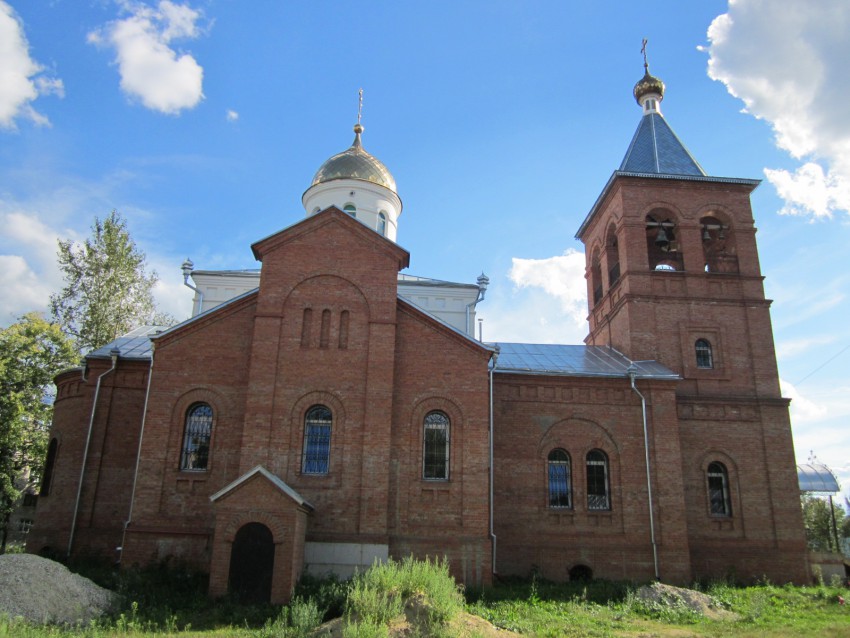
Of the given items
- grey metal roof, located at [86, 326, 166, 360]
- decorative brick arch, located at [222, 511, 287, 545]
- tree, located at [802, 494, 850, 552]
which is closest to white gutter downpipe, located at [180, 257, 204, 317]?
grey metal roof, located at [86, 326, 166, 360]

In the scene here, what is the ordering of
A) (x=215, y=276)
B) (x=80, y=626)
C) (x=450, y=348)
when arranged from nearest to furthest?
(x=80, y=626), (x=450, y=348), (x=215, y=276)

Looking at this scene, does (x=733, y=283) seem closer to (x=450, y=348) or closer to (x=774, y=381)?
(x=774, y=381)

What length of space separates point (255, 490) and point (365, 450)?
8.20 ft

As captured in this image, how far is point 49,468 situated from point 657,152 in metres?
19.1

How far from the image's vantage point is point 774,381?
18.1 m

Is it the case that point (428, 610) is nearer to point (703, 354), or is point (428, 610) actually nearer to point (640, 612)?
point (640, 612)

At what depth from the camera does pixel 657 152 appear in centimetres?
2098

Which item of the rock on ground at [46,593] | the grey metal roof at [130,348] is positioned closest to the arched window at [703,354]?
the grey metal roof at [130,348]

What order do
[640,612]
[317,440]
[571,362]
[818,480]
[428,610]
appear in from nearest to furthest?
[428,610], [640,612], [317,440], [571,362], [818,480]

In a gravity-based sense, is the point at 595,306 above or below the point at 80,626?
above

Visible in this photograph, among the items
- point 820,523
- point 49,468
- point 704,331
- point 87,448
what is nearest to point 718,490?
point 704,331

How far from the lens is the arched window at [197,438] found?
14250mm

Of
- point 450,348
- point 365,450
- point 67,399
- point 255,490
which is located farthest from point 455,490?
point 67,399

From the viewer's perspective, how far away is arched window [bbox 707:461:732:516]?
1677 cm
